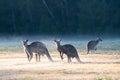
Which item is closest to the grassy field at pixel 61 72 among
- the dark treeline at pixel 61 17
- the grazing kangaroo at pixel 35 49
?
the grazing kangaroo at pixel 35 49

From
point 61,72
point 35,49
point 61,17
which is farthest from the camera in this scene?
point 61,17

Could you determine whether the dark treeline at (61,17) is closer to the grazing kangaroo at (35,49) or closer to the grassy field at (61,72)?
the grazing kangaroo at (35,49)

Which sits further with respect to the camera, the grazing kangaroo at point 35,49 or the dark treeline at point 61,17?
the dark treeline at point 61,17

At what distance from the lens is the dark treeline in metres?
53.4

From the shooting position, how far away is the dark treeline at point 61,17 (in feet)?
175

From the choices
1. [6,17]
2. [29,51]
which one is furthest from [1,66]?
[6,17]

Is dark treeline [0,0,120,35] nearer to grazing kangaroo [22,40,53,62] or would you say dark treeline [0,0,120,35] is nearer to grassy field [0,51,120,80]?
grazing kangaroo [22,40,53,62]

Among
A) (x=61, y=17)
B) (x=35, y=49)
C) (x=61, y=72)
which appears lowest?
(x=61, y=72)

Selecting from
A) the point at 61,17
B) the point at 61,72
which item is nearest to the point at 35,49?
the point at 61,72

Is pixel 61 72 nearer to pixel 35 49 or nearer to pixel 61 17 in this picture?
pixel 35 49

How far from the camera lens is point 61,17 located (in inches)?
2162

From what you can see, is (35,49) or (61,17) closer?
(35,49)

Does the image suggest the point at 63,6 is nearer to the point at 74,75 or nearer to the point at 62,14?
the point at 62,14

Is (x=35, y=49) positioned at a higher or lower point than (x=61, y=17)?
lower
